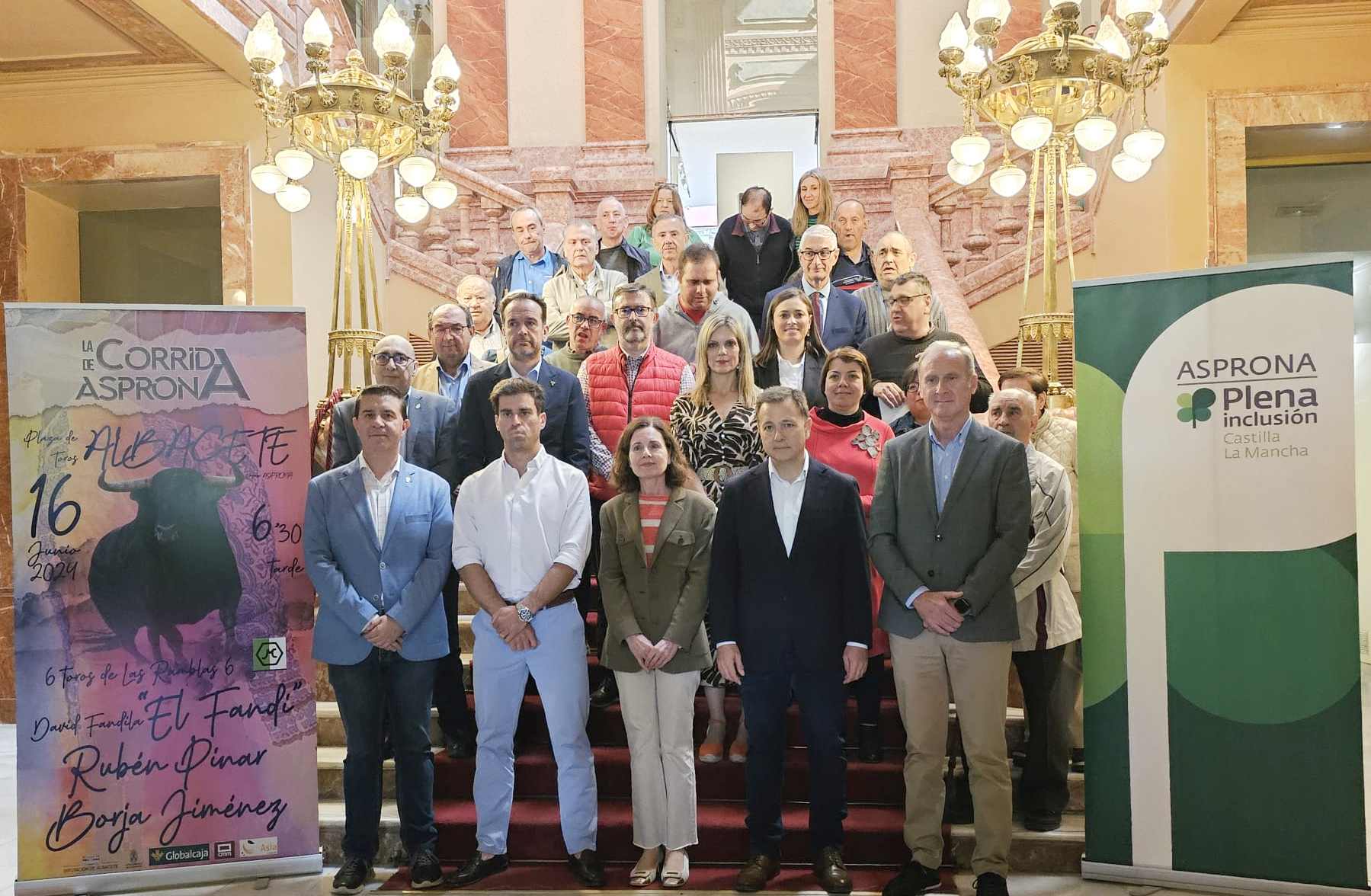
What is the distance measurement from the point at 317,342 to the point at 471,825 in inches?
195

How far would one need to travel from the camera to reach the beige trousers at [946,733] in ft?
11.4

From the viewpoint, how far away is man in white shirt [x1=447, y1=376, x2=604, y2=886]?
145 inches

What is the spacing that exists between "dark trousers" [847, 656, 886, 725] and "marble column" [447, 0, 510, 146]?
8351 millimetres

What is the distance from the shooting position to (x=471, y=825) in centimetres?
393

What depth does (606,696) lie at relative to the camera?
4406 mm

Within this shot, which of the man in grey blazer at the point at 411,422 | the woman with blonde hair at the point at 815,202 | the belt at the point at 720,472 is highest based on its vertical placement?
the woman with blonde hair at the point at 815,202

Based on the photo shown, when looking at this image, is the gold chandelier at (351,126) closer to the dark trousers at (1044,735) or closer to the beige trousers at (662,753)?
the beige trousers at (662,753)

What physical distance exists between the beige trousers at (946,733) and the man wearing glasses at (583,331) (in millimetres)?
2049

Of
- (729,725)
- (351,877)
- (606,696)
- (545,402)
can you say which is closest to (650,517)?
(545,402)

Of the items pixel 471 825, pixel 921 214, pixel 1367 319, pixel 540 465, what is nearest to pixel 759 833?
pixel 471 825

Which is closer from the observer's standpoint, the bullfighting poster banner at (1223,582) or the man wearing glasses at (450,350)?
the bullfighting poster banner at (1223,582)

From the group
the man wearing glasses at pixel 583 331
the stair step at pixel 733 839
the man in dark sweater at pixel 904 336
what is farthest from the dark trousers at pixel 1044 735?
the man wearing glasses at pixel 583 331

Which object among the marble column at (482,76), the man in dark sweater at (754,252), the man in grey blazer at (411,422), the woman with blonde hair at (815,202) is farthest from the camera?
the marble column at (482,76)

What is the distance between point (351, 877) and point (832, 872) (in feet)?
5.25
